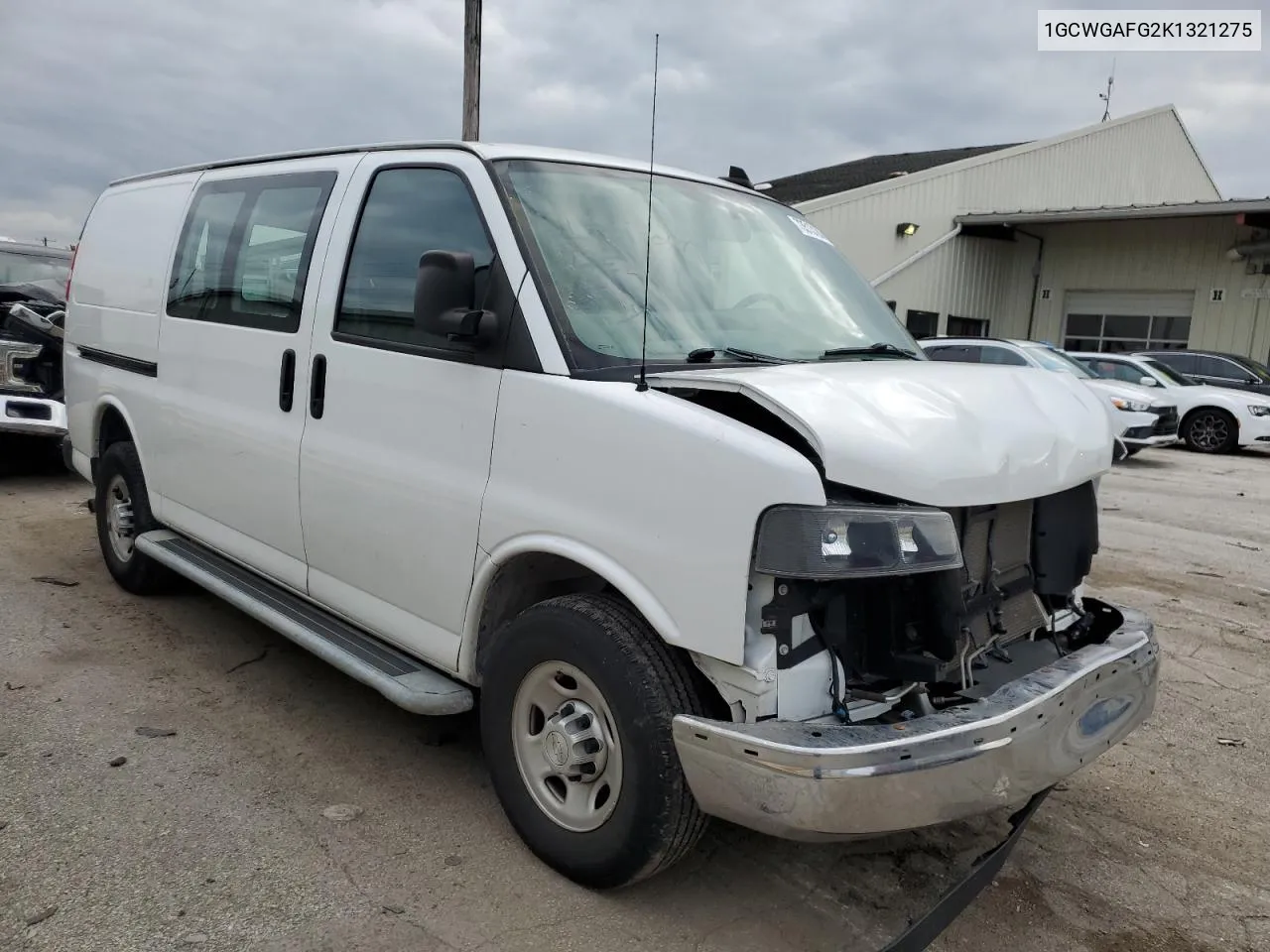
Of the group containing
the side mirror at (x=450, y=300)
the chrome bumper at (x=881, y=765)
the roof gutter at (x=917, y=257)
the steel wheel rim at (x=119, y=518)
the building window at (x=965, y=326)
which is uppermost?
the roof gutter at (x=917, y=257)

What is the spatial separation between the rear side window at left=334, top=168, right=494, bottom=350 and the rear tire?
2249mm

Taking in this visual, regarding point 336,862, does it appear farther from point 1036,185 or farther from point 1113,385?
point 1036,185

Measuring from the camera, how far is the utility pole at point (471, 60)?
12.1m

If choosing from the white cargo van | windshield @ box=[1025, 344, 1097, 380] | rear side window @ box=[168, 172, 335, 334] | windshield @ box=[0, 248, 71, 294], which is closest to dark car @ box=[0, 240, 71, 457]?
windshield @ box=[0, 248, 71, 294]

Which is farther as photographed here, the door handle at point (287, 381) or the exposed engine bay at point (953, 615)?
the door handle at point (287, 381)

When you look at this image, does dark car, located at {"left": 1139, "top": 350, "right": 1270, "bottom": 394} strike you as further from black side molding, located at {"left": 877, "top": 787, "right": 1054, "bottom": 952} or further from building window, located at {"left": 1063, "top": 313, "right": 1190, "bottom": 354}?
black side molding, located at {"left": 877, "top": 787, "right": 1054, "bottom": 952}

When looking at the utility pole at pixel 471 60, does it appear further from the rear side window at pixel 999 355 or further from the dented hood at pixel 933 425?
the dented hood at pixel 933 425

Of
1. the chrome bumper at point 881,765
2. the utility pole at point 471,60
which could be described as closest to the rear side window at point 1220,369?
the utility pole at point 471,60

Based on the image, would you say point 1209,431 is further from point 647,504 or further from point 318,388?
point 647,504

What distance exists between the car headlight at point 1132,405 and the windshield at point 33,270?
499 inches

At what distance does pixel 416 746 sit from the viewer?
3.74m

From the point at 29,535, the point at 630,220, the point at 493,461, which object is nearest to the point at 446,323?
the point at 493,461

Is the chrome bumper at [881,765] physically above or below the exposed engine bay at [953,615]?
below

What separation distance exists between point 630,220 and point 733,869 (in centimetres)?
213
